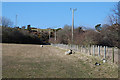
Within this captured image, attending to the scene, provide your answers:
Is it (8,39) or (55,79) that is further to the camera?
(8,39)

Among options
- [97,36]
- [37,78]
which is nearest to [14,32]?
[97,36]

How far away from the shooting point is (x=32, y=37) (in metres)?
95.1

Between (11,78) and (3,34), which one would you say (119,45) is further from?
(3,34)

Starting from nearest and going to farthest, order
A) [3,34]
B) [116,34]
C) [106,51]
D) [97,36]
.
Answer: [116,34], [106,51], [97,36], [3,34]

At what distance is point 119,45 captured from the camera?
9242mm

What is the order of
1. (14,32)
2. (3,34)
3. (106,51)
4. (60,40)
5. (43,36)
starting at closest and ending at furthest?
(106,51), (60,40), (3,34), (14,32), (43,36)

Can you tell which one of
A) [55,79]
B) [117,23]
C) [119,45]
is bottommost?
[55,79]

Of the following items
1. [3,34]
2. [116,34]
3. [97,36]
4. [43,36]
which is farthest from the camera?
[43,36]

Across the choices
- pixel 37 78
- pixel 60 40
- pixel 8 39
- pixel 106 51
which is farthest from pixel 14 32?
pixel 37 78

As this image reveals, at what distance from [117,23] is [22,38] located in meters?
84.1

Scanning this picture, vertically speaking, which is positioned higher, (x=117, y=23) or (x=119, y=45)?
(x=117, y=23)

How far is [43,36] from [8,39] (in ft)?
105

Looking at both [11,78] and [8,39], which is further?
[8,39]

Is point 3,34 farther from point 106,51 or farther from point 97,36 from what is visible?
point 106,51
